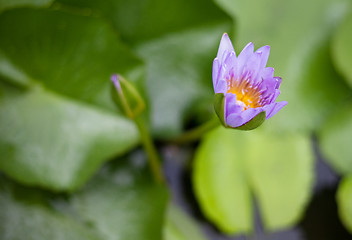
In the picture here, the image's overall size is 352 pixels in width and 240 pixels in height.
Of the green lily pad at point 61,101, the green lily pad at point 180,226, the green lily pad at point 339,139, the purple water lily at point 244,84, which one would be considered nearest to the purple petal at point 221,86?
the purple water lily at point 244,84

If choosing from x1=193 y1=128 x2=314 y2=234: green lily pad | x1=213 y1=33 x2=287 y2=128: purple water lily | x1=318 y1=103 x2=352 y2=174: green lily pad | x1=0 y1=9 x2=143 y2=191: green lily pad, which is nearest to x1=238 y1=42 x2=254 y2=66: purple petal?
x1=213 y1=33 x2=287 y2=128: purple water lily

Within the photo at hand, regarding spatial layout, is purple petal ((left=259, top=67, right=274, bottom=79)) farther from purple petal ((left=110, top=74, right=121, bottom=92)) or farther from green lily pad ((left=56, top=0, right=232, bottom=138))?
green lily pad ((left=56, top=0, right=232, bottom=138))

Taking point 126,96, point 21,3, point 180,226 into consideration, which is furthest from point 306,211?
point 21,3

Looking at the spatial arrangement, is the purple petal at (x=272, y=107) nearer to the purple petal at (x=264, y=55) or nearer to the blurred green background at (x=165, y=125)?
the purple petal at (x=264, y=55)

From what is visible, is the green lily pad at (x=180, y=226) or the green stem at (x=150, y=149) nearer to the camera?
the green stem at (x=150, y=149)

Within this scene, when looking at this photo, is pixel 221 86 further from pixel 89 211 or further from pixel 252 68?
pixel 89 211

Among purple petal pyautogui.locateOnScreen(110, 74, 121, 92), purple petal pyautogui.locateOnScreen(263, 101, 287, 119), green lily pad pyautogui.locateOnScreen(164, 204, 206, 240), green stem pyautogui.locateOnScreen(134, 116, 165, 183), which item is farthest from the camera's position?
green lily pad pyautogui.locateOnScreen(164, 204, 206, 240)
